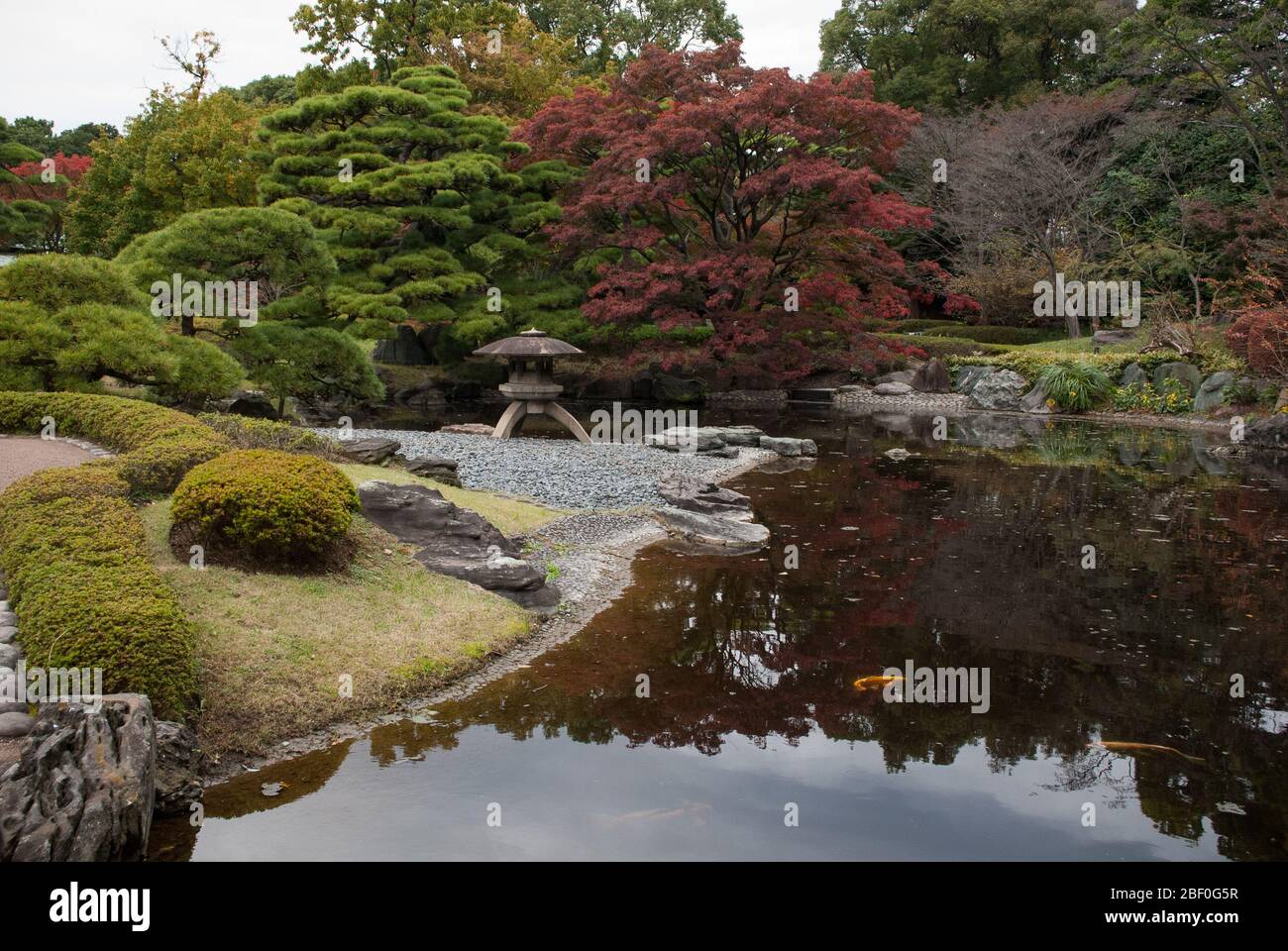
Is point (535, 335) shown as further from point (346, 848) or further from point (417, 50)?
point (417, 50)

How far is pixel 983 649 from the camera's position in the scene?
6.44m

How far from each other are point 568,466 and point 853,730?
7.65 meters

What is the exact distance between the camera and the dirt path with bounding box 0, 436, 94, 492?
25.3 ft

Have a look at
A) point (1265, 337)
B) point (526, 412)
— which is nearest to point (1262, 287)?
point (1265, 337)

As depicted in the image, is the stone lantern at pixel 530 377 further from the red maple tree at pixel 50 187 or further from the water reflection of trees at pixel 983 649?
the red maple tree at pixel 50 187

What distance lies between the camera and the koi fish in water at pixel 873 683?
5805 millimetres

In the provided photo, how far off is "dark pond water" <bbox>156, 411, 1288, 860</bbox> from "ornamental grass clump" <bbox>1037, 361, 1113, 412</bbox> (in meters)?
13.2

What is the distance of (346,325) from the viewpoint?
1722 centimetres

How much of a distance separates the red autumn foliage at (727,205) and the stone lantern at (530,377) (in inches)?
197

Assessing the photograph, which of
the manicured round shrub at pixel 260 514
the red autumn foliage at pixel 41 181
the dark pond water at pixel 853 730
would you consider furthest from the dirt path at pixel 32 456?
the red autumn foliage at pixel 41 181

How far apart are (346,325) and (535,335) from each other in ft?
14.0
